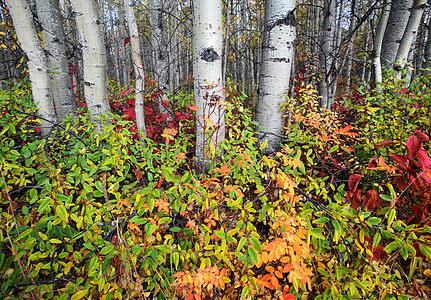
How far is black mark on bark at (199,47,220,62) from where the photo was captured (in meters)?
1.92

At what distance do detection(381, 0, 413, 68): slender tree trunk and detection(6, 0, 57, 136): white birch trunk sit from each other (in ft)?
15.6

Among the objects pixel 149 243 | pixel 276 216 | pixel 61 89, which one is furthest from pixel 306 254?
pixel 61 89

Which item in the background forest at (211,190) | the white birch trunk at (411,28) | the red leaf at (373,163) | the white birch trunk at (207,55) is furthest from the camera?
the white birch trunk at (411,28)

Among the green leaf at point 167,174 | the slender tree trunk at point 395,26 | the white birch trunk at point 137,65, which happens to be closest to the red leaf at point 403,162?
the green leaf at point 167,174

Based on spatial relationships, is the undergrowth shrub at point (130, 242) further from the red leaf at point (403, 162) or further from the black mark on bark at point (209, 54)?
the black mark on bark at point (209, 54)

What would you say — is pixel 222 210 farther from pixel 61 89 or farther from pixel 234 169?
pixel 61 89

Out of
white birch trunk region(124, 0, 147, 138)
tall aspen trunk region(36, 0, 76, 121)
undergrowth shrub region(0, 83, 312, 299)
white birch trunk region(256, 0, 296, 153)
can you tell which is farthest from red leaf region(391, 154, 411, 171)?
tall aspen trunk region(36, 0, 76, 121)

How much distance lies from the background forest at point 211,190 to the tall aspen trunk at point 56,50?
28mm

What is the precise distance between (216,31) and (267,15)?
2.53ft

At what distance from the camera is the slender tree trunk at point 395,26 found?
331cm

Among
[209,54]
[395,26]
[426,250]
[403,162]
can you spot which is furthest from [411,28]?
[426,250]

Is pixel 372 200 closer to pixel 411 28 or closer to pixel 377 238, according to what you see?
pixel 377 238

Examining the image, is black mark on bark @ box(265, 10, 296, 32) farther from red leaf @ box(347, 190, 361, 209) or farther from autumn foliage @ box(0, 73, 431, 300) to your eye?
red leaf @ box(347, 190, 361, 209)

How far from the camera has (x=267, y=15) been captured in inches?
89.4
